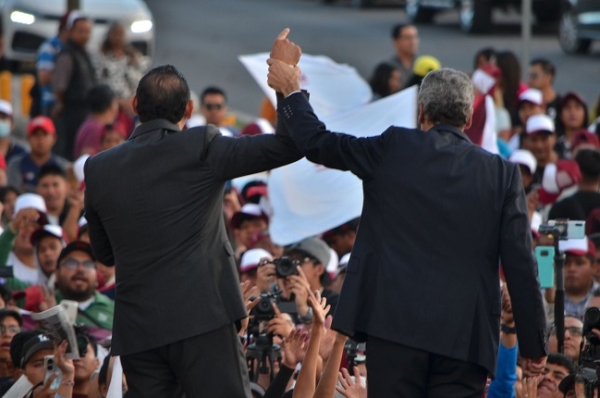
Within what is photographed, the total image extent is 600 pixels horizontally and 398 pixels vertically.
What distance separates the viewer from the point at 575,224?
7.99 m

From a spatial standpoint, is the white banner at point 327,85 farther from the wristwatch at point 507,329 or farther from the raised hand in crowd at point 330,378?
the raised hand in crowd at point 330,378

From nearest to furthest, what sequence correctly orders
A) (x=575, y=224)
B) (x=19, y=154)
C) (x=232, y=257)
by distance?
(x=232, y=257) < (x=575, y=224) < (x=19, y=154)

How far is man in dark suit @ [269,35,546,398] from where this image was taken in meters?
6.21

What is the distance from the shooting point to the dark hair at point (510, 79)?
15367 mm

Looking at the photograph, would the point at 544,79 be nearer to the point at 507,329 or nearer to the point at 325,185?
the point at 325,185

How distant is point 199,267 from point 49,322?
1322mm

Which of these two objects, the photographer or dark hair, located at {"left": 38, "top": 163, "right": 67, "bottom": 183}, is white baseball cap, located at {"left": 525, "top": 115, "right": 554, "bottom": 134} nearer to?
the photographer

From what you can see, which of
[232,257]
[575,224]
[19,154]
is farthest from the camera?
[19,154]

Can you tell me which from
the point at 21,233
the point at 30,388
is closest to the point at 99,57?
the point at 21,233

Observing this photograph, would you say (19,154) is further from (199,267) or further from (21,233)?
(199,267)

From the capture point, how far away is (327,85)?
1327cm

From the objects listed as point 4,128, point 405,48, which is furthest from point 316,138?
point 405,48

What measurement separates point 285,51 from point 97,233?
3.70 feet

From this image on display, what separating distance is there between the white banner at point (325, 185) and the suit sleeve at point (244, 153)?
16.7ft
